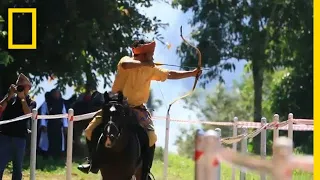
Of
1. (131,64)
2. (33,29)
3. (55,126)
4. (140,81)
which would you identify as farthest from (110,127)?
(33,29)

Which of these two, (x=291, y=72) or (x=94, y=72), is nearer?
(x=94, y=72)

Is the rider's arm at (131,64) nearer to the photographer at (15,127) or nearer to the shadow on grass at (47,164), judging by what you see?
the photographer at (15,127)

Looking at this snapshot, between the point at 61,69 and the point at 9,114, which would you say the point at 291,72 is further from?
the point at 9,114

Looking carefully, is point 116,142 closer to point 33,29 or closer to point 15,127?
point 15,127

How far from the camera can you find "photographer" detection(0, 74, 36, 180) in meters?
10.3

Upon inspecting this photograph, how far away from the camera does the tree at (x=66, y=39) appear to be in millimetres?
17922

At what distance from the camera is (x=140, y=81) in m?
8.13

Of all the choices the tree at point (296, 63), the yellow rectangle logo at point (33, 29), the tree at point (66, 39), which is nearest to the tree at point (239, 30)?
the tree at point (296, 63)

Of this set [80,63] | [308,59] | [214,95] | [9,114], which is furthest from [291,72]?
[214,95]

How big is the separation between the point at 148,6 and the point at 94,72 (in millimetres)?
2509

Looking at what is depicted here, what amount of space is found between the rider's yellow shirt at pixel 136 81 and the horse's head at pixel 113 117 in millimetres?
415

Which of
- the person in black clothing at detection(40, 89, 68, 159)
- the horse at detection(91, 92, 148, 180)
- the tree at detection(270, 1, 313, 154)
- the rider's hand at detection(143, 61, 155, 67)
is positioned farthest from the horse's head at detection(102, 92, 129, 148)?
the tree at detection(270, 1, 313, 154)

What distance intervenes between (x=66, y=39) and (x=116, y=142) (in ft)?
36.0

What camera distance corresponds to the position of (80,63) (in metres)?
18.6
